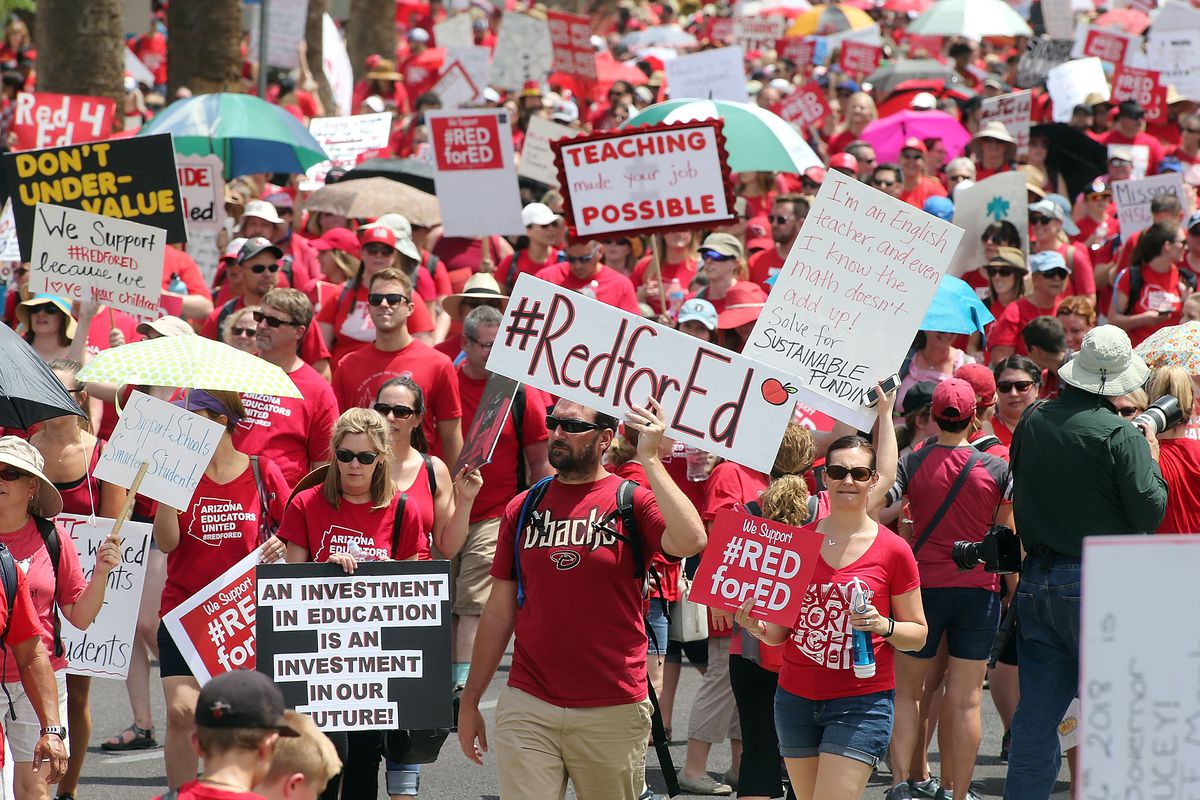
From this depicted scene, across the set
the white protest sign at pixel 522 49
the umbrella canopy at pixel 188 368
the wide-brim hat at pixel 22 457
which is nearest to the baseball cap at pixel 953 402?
the umbrella canopy at pixel 188 368

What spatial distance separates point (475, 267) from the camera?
1277 centimetres

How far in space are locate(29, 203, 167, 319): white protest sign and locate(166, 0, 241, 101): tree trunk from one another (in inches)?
367

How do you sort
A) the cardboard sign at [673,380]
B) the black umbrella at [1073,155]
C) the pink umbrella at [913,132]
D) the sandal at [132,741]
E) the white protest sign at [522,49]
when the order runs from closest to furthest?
the cardboard sign at [673,380]
the sandal at [132,741]
the black umbrella at [1073,155]
the pink umbrella at [913,132]
the white protest sign at [522,49]

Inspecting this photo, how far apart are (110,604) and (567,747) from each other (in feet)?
7.55

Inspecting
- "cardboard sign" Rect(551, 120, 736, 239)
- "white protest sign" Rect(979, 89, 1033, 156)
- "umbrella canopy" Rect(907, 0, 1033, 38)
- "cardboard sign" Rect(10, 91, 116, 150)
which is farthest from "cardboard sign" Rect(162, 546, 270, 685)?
"umbrella canopy" Rect(907, 0, 1033, 38)

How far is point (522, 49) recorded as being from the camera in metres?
19.0

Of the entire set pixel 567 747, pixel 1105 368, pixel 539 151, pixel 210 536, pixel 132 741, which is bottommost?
Answer: pixel 132 741

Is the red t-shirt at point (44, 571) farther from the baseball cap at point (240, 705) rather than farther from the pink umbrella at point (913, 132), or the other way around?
the pink umbrella at point (913, 132)

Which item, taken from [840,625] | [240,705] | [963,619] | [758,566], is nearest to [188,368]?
[758,566]

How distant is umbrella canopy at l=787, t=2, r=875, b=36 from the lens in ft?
85.7

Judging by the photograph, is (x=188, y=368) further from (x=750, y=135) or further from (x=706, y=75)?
(x=706, y=75)

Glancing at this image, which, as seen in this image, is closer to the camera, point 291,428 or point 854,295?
point 854,295

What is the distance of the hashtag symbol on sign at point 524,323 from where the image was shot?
5891 mm

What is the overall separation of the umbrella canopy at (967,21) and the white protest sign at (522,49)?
4.98 metres
